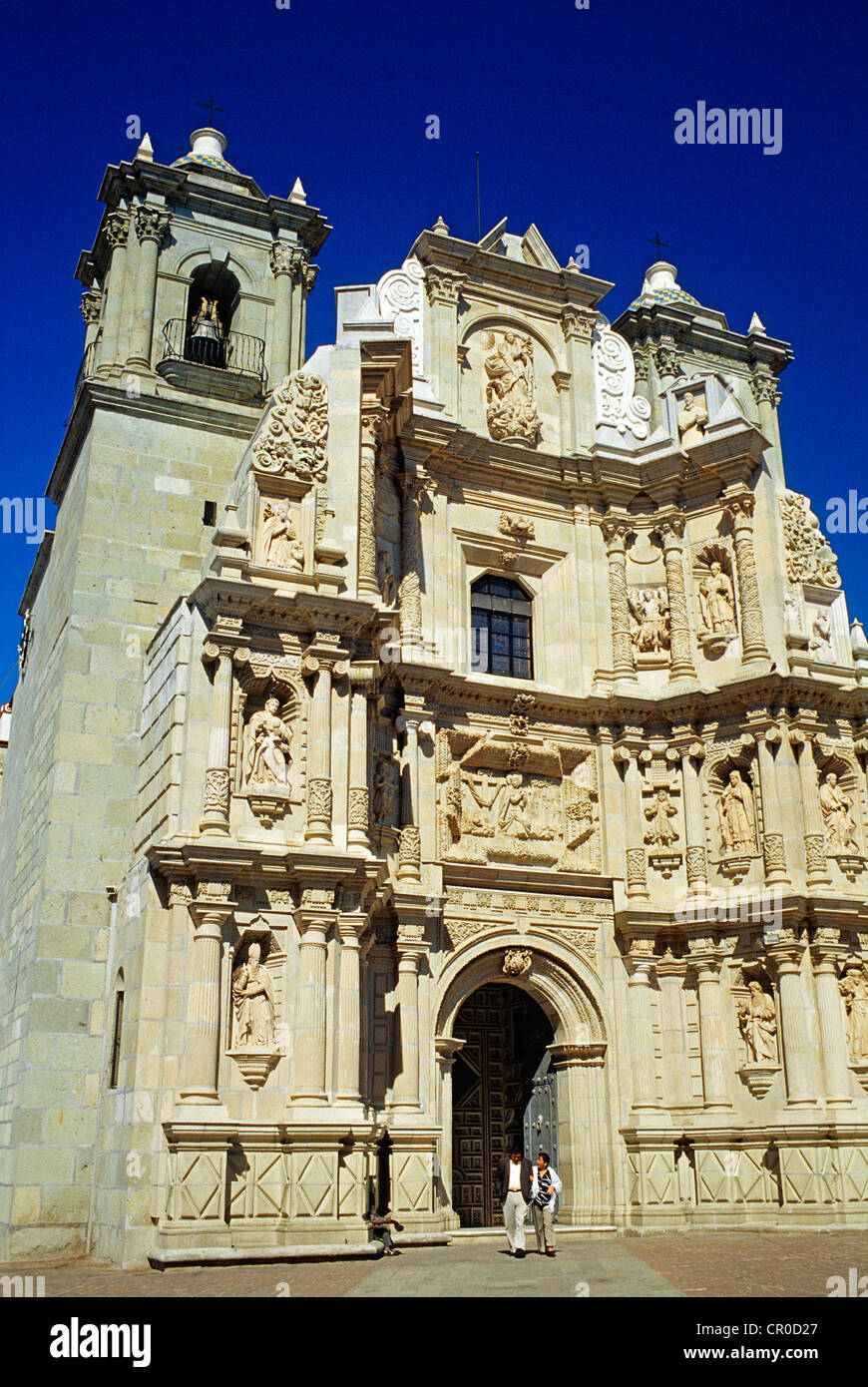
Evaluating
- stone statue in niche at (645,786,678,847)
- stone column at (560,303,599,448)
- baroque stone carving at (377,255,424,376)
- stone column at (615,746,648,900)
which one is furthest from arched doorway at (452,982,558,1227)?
baroque stone carving at (377,255,424,376)

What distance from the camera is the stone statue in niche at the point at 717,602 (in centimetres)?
2450

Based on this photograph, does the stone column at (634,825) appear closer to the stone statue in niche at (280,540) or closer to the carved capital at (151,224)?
the stone statue in niche at (280,540)

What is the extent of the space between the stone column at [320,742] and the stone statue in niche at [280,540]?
159cm

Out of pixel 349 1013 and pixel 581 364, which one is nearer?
pixel 349 1013

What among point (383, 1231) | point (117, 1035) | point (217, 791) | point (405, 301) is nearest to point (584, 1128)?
point (383, 1231)

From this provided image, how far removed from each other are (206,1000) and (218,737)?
12.2 feet

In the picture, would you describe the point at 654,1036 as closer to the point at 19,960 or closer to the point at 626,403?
the point at 19,960

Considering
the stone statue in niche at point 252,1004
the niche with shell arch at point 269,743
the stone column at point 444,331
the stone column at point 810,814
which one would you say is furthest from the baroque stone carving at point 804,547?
the stone statue in niche at point 252,1004

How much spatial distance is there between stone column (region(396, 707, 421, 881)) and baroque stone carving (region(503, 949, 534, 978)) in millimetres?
2184

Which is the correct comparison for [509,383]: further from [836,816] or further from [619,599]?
[836,816]

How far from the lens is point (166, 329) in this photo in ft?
82.5

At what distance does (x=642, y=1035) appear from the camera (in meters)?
22.1
